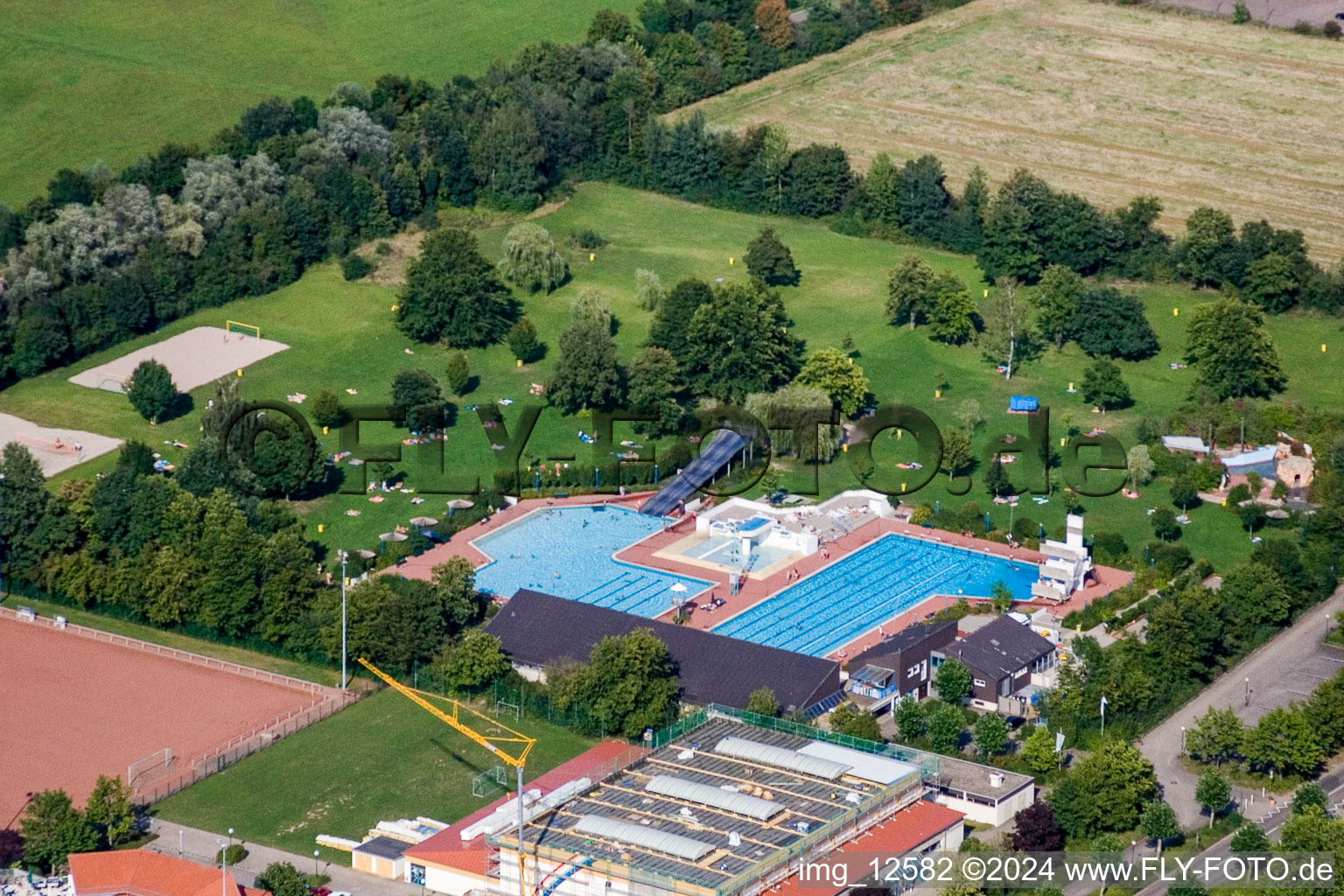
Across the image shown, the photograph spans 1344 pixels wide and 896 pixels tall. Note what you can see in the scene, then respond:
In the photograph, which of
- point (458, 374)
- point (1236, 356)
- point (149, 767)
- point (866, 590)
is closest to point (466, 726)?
point (149, 767)

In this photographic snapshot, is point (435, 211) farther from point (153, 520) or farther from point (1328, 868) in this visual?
point (1328, 868)

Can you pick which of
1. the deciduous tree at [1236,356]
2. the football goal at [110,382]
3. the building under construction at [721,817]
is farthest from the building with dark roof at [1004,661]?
the football goal at [110,382]

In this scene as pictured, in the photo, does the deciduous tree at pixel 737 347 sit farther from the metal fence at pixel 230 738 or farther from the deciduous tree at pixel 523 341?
the metal fence at pixel 230 738

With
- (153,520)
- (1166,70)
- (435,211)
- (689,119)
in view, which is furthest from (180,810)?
(1166,70)

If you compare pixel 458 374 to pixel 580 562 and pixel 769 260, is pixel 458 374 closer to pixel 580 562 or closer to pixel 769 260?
pixel 580 562

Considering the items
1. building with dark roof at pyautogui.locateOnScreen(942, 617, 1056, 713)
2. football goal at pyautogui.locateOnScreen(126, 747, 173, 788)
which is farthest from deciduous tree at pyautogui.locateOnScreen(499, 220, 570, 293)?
football goal at pyautogui.locateOnScreen(126, 747, 173, 788)

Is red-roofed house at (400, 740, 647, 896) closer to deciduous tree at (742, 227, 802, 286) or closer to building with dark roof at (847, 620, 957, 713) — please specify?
building with dark roof at (847, 620, 957, 713)

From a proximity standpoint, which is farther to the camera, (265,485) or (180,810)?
(265,485)

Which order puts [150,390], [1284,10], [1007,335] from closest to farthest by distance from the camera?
1. [150,390]
2. [1007,335]
3. [1284,10]
